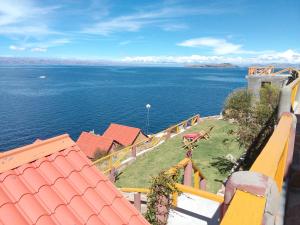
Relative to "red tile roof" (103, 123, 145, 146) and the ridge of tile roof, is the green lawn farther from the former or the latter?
"red tile roof" (103, 123, 145, 146)

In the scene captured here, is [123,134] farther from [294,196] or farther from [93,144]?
[294,196]

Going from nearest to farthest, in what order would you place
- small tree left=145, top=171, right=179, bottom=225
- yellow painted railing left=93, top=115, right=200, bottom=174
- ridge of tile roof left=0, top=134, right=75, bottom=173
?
ridge of tile roof left=0, top=134, right=75, bottom=173 → small tree left=145, top=171, right=179, bottom=225 → yellow painted railing left=93, top=115, right=200, bottom=174

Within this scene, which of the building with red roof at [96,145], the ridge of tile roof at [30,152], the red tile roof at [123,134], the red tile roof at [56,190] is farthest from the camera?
the red tile roof at [123,134]

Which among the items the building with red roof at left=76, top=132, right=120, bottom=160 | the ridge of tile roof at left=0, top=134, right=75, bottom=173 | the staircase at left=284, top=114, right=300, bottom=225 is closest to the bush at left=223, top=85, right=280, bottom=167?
the staircase at left=284, top=114, right=300, bottom=225

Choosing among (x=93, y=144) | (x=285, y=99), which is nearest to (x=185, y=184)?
(x=285, y=99)

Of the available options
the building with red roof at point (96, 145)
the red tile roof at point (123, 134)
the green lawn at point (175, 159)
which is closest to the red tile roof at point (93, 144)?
the building with red roof at point (96, 145)

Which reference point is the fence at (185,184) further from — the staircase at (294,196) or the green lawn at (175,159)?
the staircase at (294,196)
